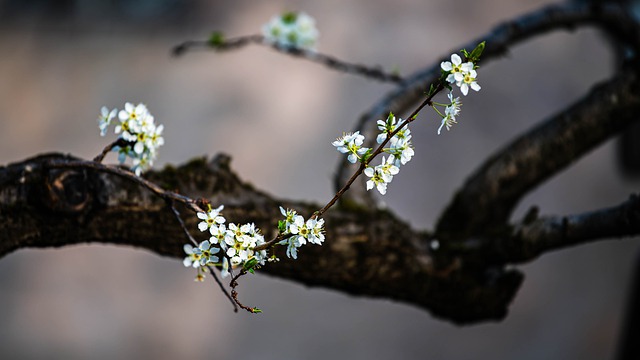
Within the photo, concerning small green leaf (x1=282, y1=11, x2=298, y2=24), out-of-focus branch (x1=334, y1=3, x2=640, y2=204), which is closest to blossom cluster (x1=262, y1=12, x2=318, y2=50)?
small green leaf (x1=282, y1=11, x2=298, y2=24)

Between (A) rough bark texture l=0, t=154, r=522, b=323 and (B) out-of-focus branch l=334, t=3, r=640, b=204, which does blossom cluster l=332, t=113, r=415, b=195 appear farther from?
(B) out-of-focus branch l=334, t=3, r=640, b=204

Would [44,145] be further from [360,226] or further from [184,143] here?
[360,226]

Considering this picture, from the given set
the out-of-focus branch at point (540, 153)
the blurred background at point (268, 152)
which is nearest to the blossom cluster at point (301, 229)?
the out-of-focus branch at point (540, 153)

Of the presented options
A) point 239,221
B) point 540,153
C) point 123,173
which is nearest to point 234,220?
point 239,221

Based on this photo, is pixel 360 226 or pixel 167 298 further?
pixel 167 298

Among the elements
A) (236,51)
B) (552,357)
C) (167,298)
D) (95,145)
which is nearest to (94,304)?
(167,298)

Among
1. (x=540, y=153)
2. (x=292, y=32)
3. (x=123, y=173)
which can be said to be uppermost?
(x=292, y=32)

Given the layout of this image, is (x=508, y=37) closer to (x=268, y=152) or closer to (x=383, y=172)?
(x=383, y=172)

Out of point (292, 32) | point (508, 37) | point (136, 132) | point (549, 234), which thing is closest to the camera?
point (136, 132)
